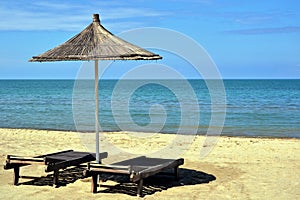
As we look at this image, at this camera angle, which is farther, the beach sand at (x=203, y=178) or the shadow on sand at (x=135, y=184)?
the shadow on sand at (x=135, y=184)

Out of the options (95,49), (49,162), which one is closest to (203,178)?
(49,162)

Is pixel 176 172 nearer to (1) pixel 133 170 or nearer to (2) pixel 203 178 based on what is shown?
(2) pixel 203 178

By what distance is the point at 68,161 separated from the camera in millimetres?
7605

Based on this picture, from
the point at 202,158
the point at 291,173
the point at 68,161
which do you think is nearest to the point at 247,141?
the point at 202,158

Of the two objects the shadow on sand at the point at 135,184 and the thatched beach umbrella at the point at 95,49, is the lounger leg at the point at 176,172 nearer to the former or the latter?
the shadow on sand at the point at 135,184

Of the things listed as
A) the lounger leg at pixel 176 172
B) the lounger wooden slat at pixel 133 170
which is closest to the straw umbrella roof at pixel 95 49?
the lounger wooden slat at pixel 133 170

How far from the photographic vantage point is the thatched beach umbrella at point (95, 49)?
269 inches

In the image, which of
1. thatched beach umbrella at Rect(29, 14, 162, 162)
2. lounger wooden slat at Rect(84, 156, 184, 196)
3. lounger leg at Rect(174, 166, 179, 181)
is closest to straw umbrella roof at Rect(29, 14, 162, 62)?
thatched beach umbrella at Rect(29, 14, 162, 162)

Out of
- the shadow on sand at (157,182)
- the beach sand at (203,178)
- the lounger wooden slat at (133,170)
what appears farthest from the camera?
the shadow on sand at (157,182)

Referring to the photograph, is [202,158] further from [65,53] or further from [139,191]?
[65,53]

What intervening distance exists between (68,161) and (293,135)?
37.0 feet

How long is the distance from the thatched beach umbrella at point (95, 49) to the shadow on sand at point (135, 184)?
1.79 meters

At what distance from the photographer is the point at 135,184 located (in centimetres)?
770

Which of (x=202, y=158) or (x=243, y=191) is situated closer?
(x=243, y=191)
